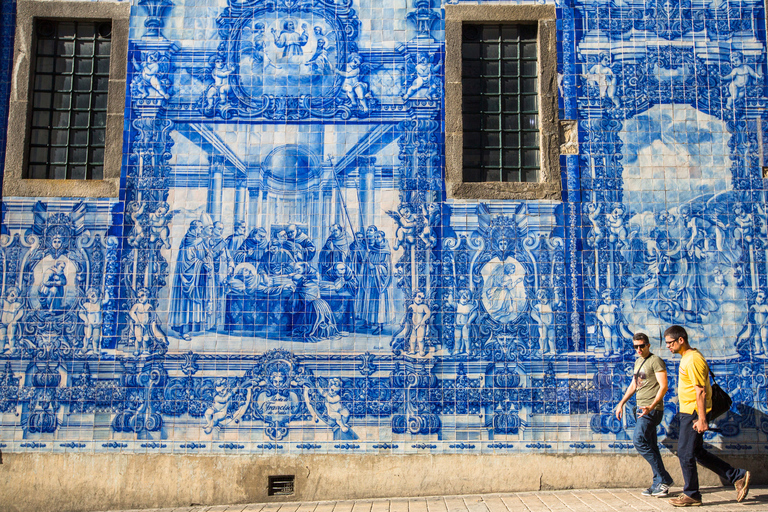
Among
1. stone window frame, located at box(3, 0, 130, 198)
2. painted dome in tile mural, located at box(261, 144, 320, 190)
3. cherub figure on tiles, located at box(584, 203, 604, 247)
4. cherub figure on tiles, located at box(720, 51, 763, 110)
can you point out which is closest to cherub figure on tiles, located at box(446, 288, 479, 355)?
cherub figure on tiles, located at box(584, 203, 604, 247)

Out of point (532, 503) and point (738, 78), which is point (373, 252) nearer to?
point (532, 503)

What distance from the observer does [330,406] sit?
5910 millimetres

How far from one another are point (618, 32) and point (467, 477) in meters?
4.85

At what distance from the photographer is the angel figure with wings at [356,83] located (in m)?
6.26

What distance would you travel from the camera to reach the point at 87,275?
6.05 metres

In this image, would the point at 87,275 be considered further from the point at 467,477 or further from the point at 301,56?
Result: the point at 467,477

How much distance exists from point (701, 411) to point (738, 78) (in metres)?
3.57

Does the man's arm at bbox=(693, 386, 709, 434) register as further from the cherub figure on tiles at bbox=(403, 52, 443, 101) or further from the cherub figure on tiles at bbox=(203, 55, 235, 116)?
the cherub figure on tiles at bbox=(203, 55, 235, 116)

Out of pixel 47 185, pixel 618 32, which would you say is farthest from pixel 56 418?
pixel 618 32

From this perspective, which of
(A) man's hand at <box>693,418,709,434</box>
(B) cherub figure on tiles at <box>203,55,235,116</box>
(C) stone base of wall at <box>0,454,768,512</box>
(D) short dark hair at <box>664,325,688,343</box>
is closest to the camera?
(A) man's hand at <box>693,418,709,434</box>

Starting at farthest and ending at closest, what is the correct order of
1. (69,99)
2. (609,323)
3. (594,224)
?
1. (69,99)
2. (594,224)
3. (609,323)

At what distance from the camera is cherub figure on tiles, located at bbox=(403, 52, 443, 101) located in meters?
6.27

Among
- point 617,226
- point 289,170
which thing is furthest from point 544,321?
point 289,170

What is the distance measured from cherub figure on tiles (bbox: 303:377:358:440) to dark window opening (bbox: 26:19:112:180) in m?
3.18
